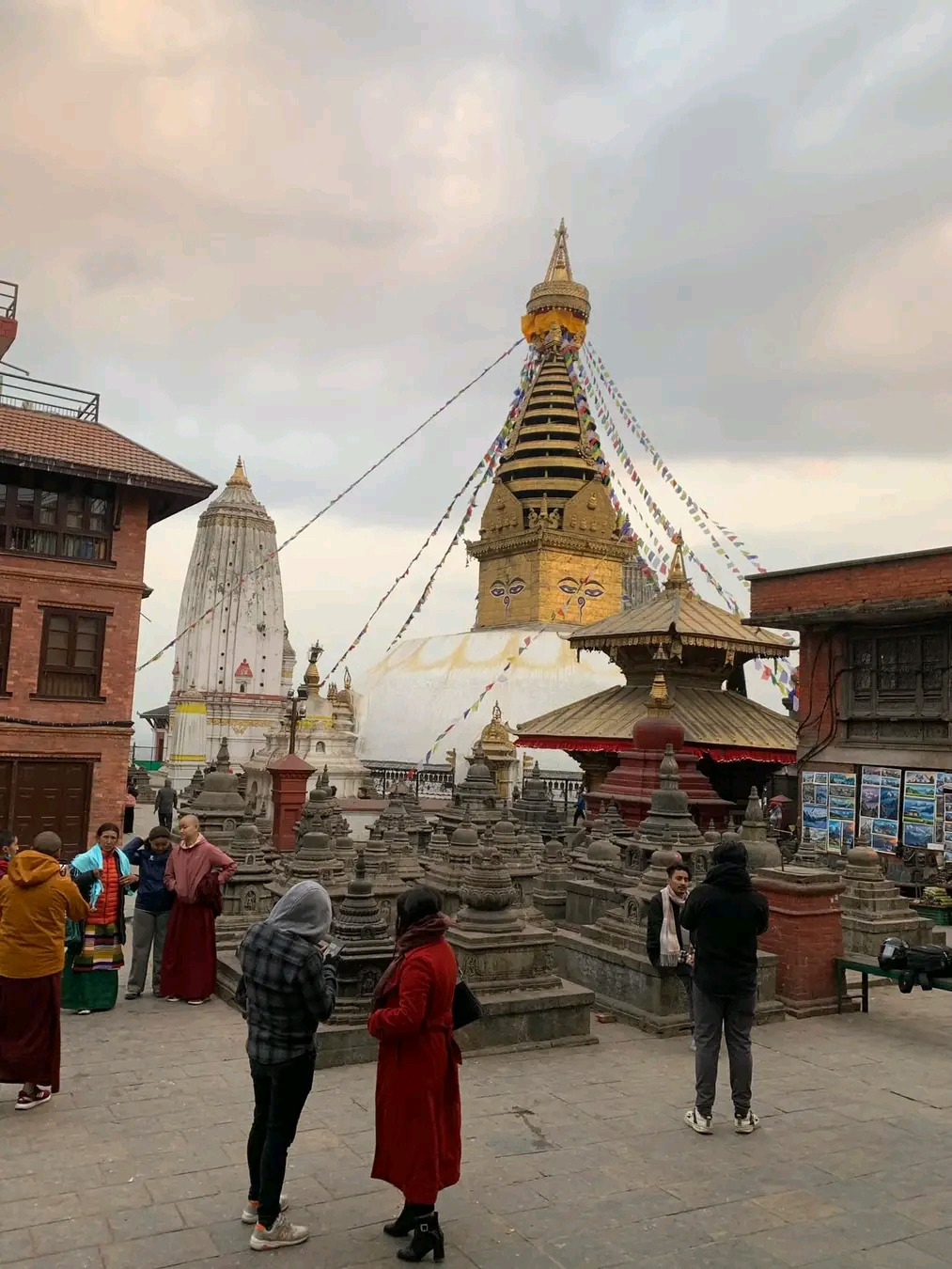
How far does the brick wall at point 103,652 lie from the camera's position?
16641 mm

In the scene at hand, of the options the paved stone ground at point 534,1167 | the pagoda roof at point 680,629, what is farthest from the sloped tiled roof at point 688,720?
the paved stone ground at point 534,1167

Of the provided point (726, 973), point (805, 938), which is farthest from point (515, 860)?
point (726, 973)

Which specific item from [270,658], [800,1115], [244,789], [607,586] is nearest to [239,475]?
[270,658]

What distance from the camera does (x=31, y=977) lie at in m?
5.41

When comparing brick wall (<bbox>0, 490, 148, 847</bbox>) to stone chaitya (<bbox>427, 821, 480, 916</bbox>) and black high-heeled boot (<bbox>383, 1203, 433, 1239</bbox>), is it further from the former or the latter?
black high-heeled boot (<bbox>383, 1203, 433, 1239</bbox>)

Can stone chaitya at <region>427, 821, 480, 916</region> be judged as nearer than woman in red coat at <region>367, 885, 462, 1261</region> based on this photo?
No

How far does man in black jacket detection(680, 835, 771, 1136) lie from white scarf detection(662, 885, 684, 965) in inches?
41.0

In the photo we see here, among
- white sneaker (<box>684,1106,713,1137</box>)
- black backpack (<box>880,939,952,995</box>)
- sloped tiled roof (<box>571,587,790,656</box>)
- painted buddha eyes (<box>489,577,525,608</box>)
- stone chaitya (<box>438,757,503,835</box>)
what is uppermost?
painted buddha eyes (<box>489,577,525,608</box>)

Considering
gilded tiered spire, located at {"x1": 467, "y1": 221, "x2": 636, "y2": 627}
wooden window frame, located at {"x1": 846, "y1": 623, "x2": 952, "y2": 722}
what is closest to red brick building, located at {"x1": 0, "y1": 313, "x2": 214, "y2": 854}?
wooden window frame, located at {"x1": 846, "y1": 623, "x2": 952, "y2": 722}

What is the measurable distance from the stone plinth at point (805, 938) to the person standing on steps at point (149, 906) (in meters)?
4.83

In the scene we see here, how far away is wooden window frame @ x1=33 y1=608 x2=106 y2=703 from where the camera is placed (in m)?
16.9

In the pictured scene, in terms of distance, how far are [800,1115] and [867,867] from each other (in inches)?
195

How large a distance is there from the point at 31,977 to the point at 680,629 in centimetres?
1683

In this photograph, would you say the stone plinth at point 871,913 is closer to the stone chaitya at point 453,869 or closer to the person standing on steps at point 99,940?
the stone chaitya at point 453,869
